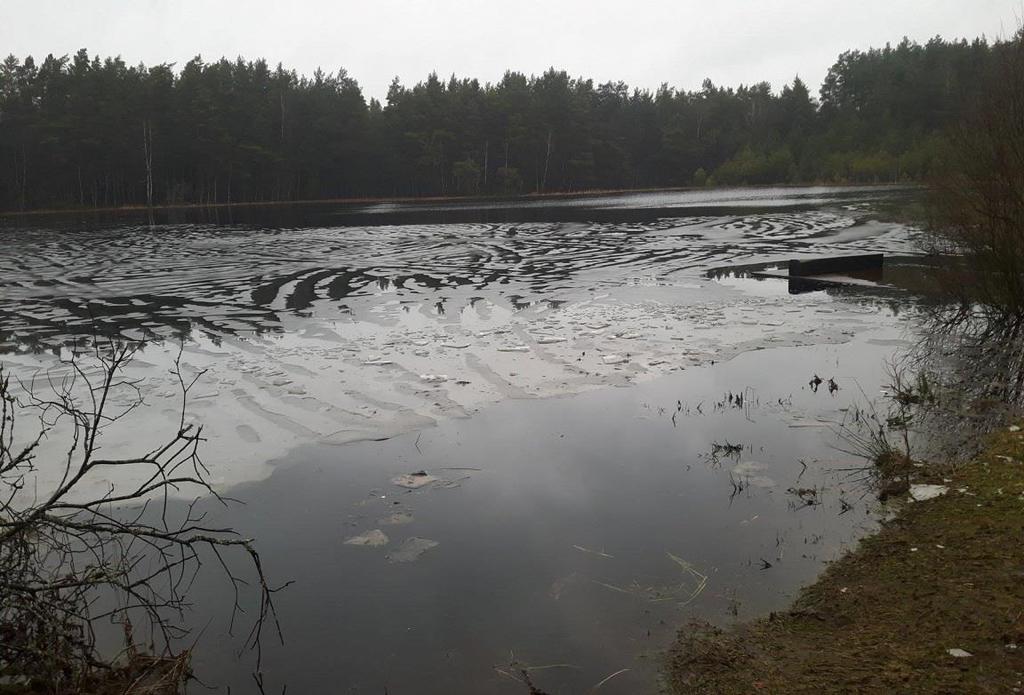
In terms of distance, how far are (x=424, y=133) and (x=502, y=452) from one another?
98383 mm

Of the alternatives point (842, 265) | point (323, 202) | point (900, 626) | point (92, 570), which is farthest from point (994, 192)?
point (323, 202)

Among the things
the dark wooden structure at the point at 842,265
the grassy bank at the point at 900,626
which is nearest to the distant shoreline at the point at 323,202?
the dark wooden structure at the point at 842,265

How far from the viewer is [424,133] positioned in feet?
331

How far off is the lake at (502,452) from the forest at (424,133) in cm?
5615

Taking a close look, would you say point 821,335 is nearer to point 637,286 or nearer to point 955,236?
point 955,236

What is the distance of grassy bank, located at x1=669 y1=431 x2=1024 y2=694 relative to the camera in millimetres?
3678

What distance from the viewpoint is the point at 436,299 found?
16.7 m

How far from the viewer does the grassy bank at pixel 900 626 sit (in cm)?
368

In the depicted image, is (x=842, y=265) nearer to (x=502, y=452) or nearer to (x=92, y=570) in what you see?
(x=502, y=452)

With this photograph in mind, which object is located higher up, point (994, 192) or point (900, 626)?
point (994, 192)

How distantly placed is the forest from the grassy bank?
205 feet

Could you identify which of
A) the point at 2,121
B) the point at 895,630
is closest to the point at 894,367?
the point at 895,630

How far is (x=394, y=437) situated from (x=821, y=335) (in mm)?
7741

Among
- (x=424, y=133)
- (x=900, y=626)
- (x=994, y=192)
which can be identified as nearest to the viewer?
(x=900, y=626)
